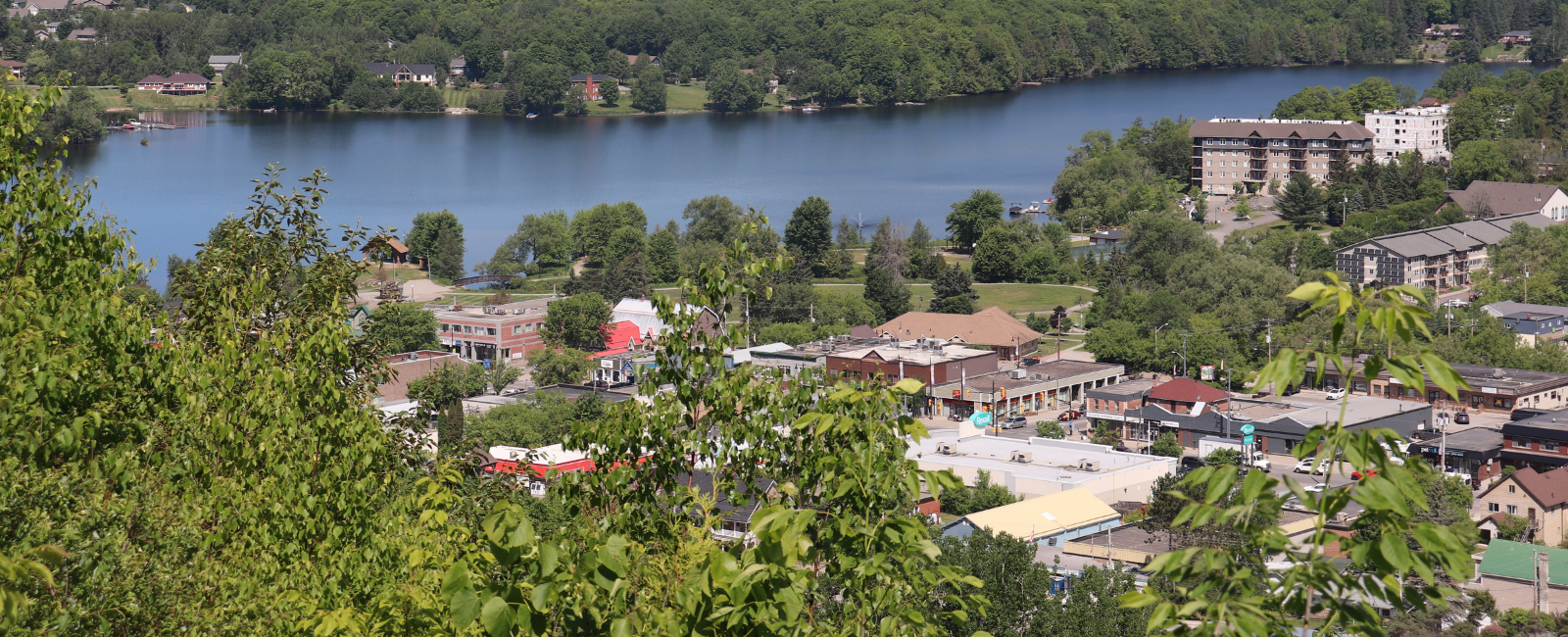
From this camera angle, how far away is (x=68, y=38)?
41.1m

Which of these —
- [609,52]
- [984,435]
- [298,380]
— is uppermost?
[609,52]

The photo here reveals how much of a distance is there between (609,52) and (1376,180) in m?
25.1

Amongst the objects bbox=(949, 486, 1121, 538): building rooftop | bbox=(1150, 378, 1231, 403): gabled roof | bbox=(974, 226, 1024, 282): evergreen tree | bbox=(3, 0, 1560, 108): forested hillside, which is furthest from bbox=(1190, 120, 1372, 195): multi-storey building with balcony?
bbox=(949, 486, 1121, 538): building rooftop

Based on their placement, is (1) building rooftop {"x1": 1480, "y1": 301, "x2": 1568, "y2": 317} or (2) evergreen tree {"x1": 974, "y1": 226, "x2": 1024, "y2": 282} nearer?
(1) building rooftop {"x1": 1480, "y1": 301, "x2": 1568, "y2": 317}

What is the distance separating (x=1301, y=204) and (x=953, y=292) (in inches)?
319

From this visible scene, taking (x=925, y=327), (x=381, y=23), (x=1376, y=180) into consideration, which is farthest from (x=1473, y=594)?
(x=381, y=23)

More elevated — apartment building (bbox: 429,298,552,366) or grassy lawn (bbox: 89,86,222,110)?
grassy lawn (bbox: 89,86,222,110)

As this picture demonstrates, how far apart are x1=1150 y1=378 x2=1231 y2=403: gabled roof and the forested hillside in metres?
30.3

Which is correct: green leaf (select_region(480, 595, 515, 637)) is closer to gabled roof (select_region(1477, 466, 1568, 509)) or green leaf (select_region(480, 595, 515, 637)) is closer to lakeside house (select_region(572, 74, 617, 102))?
gabled roof (select_region(1477, 466, 1568, 509))

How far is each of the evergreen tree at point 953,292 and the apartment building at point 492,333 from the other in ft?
15.4

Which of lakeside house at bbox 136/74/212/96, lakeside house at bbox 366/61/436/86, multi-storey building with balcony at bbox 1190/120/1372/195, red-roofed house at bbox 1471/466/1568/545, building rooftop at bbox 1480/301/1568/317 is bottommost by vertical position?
red-roofed house at bbox 1471/466/1568/545

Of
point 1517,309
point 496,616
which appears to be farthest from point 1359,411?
point 496,616

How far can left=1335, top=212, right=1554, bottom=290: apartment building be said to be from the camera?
686 inches

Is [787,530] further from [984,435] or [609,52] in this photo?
[609,52]
